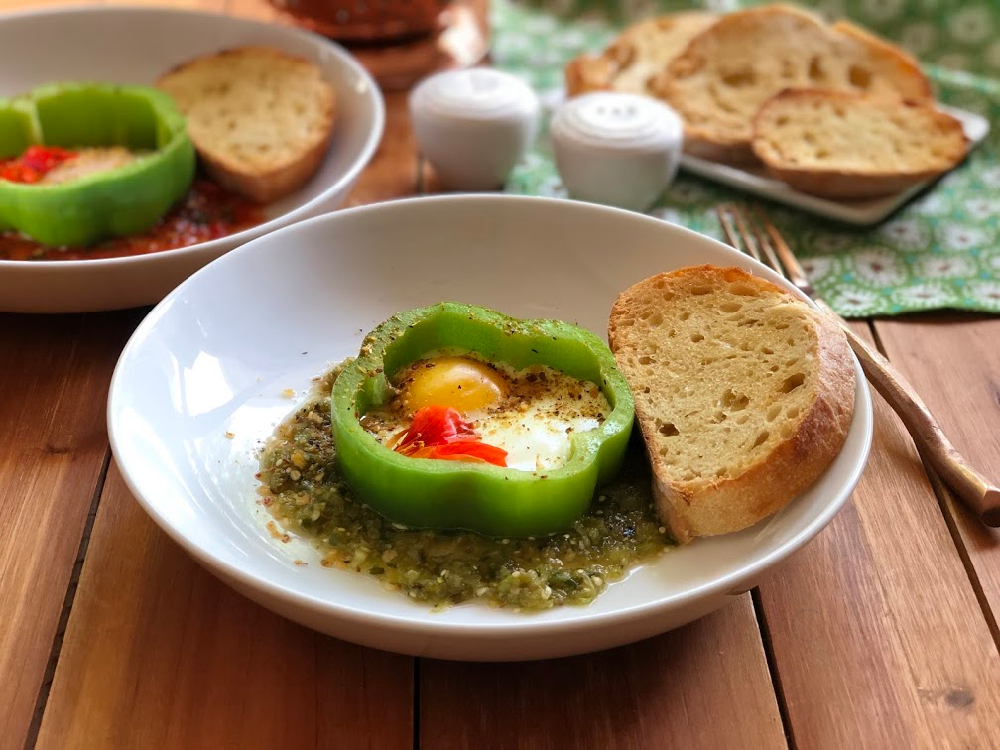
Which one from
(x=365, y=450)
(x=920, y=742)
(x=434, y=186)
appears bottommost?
(x=434, y=186)

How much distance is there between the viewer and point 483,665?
5.66ft

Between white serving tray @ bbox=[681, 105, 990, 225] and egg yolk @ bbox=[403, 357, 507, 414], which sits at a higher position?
egg yolk @ bbox=[403, 357, 507, 414]

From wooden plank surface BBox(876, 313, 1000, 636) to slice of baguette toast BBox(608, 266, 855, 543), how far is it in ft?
1.47

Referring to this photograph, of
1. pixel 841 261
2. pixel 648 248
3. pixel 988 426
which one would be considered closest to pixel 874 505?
pixel 988 426

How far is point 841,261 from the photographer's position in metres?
2.86

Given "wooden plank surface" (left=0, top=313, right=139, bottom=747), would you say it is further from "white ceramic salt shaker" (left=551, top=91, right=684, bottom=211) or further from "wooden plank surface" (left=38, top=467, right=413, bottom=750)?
"white ceramic salt shaker" (left=551, top=91, right=684, bottom=211)

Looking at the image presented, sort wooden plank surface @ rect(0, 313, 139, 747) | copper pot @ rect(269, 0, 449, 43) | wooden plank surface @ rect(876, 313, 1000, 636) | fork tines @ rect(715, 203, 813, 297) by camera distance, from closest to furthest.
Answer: wooden plank surface @ rect(0, 313, 139, 747)
wooden plank surface @ rect(876, 313, 1000, 636)
fork tines @ rect(715, 203, 813, 297)
copper pot @ rect(269, 0, 449, 43)

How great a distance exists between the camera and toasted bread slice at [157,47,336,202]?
2.95 meters

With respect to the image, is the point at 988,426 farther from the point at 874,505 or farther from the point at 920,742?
the point at 920,742

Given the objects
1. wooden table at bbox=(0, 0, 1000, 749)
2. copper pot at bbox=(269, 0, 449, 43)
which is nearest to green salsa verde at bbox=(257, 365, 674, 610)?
wooden table at bbox=(0, 0, 1000, 749)

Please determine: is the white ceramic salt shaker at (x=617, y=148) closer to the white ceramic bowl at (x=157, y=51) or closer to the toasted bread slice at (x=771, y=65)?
the toasted bread slice at (x=771, y=65)

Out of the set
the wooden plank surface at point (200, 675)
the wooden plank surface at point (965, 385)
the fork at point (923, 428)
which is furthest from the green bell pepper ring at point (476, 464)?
the wooden plank surface at point (965, 385)

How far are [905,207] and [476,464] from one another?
195 cm

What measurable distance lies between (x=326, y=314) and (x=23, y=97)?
1297 mm
